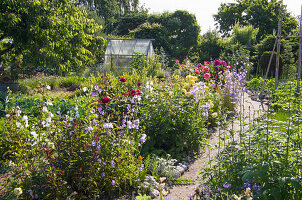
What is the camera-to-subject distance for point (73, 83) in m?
10.6

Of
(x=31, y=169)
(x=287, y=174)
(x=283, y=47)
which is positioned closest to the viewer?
(x=287, y=174)

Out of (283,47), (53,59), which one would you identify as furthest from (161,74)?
(283,47)

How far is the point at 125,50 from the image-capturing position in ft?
44.9

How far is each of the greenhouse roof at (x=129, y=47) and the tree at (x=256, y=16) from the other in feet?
43.9

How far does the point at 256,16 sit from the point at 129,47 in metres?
16.9

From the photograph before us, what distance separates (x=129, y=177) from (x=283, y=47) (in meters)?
13.4

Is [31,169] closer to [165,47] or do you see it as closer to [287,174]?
[287,174]

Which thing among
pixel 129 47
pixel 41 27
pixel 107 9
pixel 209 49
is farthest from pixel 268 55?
pixel 107 9

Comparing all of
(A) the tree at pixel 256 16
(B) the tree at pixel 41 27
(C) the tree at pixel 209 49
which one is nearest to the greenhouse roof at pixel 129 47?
(B) the tree at pixel 41 27

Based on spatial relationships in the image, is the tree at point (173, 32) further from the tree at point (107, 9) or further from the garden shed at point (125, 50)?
the tree at point (107, 9)

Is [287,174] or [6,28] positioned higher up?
[6,28]

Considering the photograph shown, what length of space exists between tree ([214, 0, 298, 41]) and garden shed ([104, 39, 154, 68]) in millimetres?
13473

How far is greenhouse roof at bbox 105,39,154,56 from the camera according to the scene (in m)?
13.5

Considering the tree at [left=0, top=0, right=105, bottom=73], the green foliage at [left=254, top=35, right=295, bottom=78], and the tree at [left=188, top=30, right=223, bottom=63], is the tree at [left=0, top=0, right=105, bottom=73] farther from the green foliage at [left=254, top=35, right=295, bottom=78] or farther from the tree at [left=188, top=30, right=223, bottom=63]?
the tree at [left=188, top=30, right=223, bottom=63]
